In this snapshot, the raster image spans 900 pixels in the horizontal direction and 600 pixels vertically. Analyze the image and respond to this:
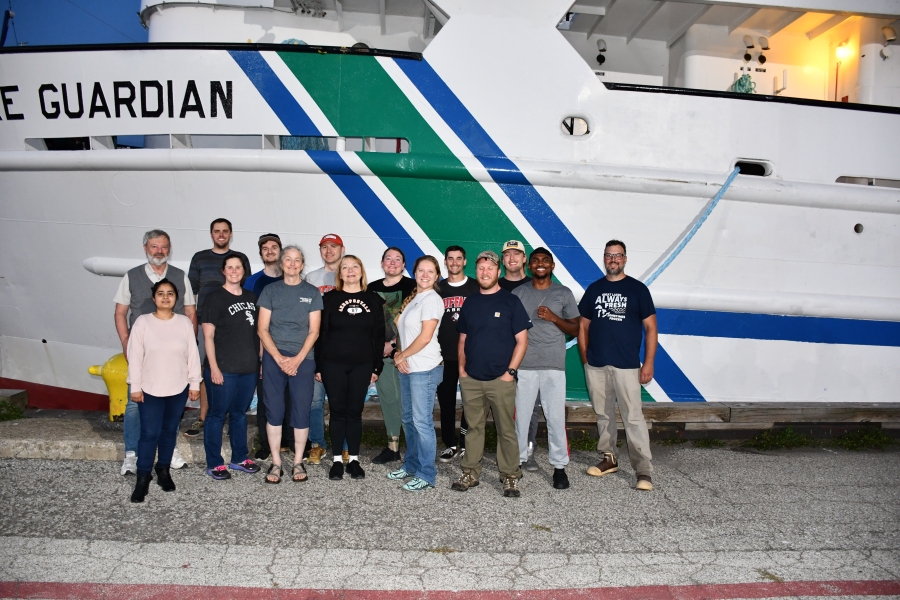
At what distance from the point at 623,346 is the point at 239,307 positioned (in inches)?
87.1

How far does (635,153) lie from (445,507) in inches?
117

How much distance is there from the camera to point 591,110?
4887 millimetres

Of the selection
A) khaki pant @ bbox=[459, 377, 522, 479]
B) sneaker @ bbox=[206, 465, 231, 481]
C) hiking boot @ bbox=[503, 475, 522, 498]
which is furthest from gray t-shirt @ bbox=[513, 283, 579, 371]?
sneaker @ bbox=[206, 465, 231, 481]

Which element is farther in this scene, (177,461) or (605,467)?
(605,467)

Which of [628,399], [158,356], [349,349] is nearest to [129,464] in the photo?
[158,356]

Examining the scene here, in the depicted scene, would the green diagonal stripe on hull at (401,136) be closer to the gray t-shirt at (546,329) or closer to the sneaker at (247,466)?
the gray t-shirt at (546,329)

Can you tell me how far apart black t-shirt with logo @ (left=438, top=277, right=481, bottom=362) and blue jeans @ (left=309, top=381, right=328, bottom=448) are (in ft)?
2.59

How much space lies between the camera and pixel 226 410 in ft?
12.3

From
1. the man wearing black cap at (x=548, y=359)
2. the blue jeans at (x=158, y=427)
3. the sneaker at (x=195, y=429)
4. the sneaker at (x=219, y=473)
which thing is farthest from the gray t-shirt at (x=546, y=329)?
the sneaker at (x=195, y=429)

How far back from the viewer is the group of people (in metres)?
3.54

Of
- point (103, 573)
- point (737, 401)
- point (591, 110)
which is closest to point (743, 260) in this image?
point (737, 401)

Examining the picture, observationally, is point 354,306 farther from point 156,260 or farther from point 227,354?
point 156,260

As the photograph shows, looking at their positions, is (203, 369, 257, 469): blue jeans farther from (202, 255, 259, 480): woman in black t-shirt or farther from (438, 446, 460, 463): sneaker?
(438, 446, 460, 463): sneaker

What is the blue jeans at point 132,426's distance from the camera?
3.71 meters
